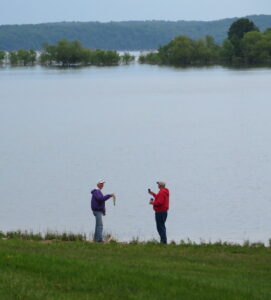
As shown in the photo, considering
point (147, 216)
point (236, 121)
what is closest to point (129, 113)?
point (236, 121)

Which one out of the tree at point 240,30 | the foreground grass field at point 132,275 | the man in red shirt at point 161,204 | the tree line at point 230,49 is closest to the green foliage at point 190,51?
the tree line at point 230,49

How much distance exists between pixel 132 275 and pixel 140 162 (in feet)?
97.8

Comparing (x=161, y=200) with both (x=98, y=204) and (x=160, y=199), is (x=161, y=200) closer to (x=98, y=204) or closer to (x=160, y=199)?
(x=160, y=199)

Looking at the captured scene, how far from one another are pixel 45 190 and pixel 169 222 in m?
Result: 8.52

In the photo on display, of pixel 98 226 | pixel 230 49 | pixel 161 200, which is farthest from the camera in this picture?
pixel 230 49

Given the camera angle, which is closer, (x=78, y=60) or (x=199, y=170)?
(x=199, y=170)

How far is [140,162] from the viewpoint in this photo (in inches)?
1640

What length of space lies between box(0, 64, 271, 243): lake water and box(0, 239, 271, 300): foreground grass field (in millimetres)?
7696

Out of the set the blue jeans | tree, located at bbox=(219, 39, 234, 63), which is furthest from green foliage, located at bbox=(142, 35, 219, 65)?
the blue jeans

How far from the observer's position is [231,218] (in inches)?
1054

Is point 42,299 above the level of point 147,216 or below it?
above

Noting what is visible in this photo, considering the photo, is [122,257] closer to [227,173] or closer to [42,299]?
[42,299]

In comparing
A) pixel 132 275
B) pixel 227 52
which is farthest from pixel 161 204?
pixel 227 52

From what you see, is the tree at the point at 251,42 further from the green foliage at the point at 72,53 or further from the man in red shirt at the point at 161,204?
the man in red shirt at the point at 161,204
